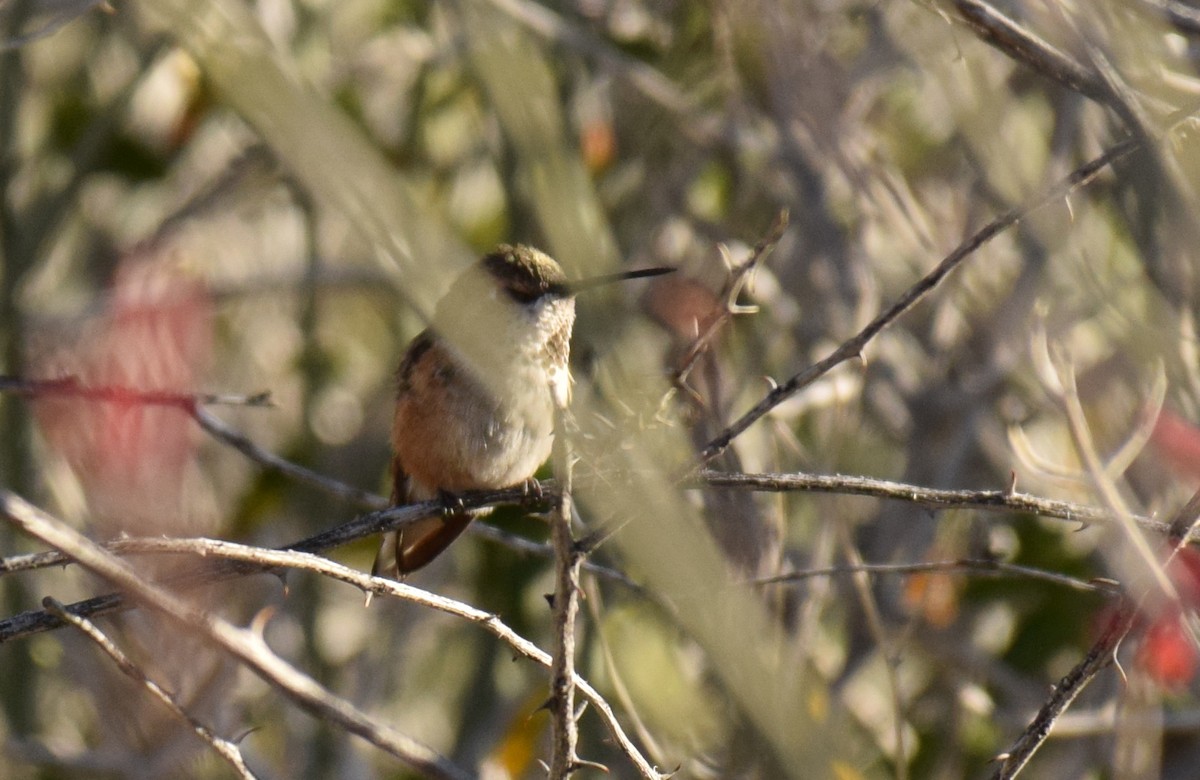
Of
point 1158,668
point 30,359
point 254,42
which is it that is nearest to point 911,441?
point 1158,668

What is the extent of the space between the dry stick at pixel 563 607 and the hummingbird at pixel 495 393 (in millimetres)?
1733

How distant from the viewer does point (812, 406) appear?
4715mm

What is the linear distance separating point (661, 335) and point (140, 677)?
3.18 m

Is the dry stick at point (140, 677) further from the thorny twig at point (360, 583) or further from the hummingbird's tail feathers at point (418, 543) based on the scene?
the hummingbird's tail feathers at point (418, 543)

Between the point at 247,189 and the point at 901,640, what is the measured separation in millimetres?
3704

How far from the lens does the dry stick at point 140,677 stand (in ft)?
6.41

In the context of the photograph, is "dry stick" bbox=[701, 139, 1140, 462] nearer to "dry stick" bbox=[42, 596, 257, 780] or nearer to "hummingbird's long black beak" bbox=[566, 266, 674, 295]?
"hummingbird's long black beak" bbox=[566, 266, 674, 295]

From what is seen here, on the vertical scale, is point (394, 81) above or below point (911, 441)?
above

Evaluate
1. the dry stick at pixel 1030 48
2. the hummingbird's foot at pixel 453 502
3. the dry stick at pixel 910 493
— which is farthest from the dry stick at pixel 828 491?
the hummingbird's foot at pixel 453 502

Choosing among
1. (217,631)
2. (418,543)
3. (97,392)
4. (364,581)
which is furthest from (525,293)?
(217,631)

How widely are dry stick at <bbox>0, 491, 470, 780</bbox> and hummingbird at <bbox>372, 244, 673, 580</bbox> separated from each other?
1165 millimetres

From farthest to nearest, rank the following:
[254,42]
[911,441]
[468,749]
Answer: [468,749] → [911,441] → [254,42]

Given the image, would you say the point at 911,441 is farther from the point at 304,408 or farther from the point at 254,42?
the point at 254,42

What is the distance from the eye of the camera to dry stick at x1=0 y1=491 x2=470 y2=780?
1497 mm
